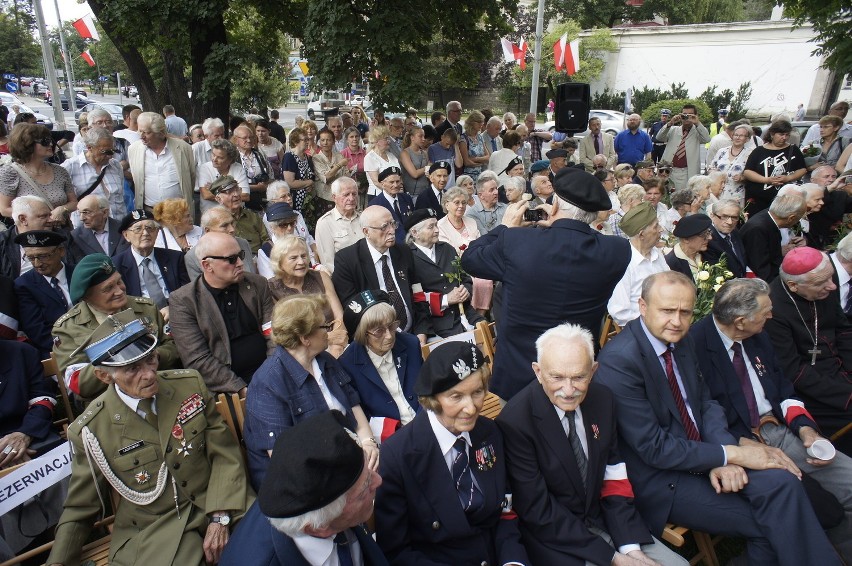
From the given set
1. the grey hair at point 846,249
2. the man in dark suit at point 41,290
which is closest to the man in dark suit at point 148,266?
the man in dark suit at point 41,290

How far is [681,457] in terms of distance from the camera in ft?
9.44

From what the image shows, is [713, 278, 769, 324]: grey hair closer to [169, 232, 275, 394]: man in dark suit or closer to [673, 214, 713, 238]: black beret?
[673, 214, 713, 238]: black beret

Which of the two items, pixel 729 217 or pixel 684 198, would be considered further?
pixel 684 198

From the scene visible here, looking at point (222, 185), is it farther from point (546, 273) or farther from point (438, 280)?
point (546, 273)

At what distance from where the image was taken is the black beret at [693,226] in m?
4.82

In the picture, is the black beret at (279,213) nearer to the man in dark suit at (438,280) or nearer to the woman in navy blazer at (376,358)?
the man in dark suit at (438,280)

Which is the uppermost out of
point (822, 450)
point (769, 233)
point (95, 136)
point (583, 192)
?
point (95, 136)

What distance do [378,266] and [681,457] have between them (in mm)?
2599

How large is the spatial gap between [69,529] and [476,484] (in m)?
1.88

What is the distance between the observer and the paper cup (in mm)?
3190

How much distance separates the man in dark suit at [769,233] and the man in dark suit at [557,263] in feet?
10.4

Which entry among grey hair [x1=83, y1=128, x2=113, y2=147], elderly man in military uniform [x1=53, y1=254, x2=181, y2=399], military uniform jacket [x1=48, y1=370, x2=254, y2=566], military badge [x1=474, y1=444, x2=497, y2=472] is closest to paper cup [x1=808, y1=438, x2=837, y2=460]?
military badge [x1=474, y1=444, x2=497, y2=472]

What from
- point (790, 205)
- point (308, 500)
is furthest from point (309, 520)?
point (790, 205)

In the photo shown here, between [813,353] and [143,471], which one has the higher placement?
[143,471]
